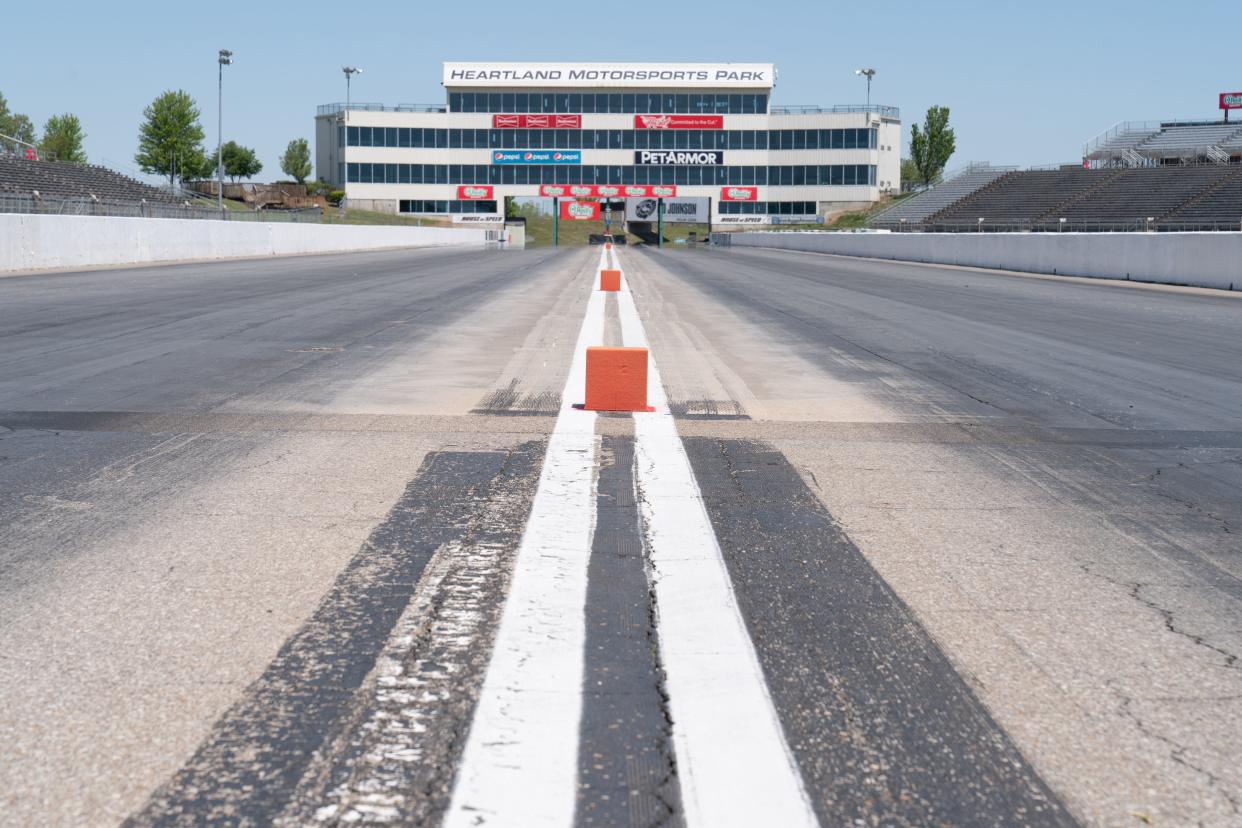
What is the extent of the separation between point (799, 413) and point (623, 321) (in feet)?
Answer: 28.7

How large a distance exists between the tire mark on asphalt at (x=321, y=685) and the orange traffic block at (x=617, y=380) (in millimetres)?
2806

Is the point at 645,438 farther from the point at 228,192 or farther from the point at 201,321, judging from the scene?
the point at 228,192

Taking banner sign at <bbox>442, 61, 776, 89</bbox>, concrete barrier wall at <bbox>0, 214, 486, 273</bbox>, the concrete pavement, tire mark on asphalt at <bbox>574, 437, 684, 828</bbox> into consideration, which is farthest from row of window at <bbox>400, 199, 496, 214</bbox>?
tire mark on asphalt at <bbox>574, 437, 684, 828</bbox>

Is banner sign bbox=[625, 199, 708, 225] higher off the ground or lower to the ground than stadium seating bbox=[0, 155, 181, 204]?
higher

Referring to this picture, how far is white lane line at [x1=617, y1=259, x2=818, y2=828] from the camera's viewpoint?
2.75m

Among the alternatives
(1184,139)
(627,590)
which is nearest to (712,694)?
(627,590)

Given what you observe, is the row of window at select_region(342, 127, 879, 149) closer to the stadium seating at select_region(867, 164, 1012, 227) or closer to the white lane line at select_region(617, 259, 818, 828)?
the stadium seating at select_region(867, 164, 1012, 227)

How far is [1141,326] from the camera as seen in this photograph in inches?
685

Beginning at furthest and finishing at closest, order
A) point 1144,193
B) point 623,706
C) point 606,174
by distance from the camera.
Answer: point 606,174 → point 1144,193 → point 623,706

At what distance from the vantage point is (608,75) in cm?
11350

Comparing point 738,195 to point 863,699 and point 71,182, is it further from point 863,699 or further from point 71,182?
point 863,699

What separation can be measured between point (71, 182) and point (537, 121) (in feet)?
204

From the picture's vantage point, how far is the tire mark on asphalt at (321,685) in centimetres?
275

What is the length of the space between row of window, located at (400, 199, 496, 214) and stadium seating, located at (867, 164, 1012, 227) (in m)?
36.9
